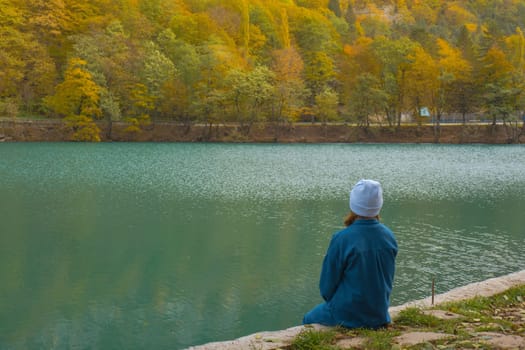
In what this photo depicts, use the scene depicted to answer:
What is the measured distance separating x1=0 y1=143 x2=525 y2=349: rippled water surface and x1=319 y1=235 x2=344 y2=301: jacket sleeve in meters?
3.12

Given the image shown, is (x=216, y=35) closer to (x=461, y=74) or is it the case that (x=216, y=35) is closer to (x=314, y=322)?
(x=461, y=74)

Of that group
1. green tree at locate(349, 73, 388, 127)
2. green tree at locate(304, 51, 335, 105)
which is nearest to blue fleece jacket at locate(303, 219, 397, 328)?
green tree at locate(349, 73, 388, 127)

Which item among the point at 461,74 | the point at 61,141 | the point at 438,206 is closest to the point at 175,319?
the point at 438,206

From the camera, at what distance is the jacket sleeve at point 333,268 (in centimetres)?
469

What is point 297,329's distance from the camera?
5.14m

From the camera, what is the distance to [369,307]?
4.82 meters

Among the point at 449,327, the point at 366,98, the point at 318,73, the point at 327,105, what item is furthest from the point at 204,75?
the point at 449,327

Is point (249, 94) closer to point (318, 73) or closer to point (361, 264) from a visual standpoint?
point (318, 73)

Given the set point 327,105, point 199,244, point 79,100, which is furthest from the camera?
point 327,105

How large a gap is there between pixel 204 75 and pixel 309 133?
12.4m

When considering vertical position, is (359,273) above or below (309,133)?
below

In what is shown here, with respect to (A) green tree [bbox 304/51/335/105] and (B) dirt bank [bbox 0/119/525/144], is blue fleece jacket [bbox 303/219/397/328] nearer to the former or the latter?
(B) dirt bank [bbox 0/119/525/144]

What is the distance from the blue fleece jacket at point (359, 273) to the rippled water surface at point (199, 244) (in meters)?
3.10

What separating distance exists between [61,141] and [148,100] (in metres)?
9.07
